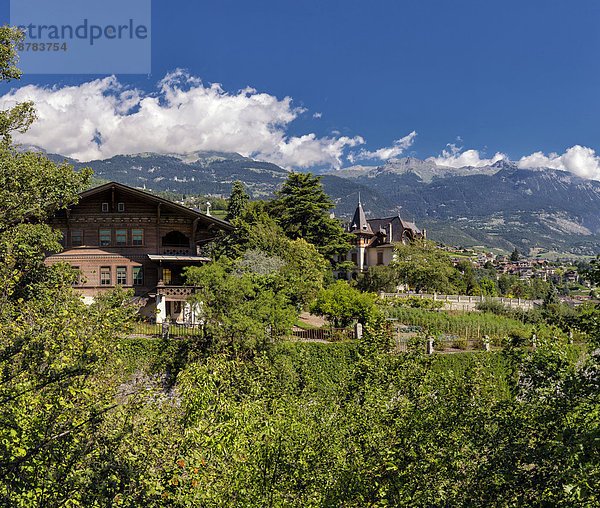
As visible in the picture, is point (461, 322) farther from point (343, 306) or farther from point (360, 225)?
point (360, 225)

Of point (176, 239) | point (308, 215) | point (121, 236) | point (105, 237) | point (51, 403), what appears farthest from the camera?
point (308, 215)

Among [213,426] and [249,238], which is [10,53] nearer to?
[213,426]

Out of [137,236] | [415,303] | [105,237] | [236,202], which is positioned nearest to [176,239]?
[137,236]

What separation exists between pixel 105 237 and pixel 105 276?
2639 millimetres

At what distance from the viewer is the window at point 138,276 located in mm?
27922

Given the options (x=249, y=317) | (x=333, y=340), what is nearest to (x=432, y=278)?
(x=333, y=340)

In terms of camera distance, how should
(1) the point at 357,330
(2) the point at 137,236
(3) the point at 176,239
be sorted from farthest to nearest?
(3) the point at 176,239 → (2) the point at 137,236 → (1) the point at 357,330

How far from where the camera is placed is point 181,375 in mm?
8227

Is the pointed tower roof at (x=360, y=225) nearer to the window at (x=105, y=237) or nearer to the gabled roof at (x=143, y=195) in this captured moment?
the gabled roof at (x=143, y=195)

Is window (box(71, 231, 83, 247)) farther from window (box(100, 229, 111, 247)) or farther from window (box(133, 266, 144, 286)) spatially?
window (box(133, 266, 144, 286))

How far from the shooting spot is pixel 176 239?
29984 mm

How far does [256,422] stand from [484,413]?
3944mm

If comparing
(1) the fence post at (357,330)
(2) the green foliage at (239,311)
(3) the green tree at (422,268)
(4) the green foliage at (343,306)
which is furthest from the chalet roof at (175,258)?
(3) the green tree at (422,268)

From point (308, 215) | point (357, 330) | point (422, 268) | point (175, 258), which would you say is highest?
point (308, 215)
